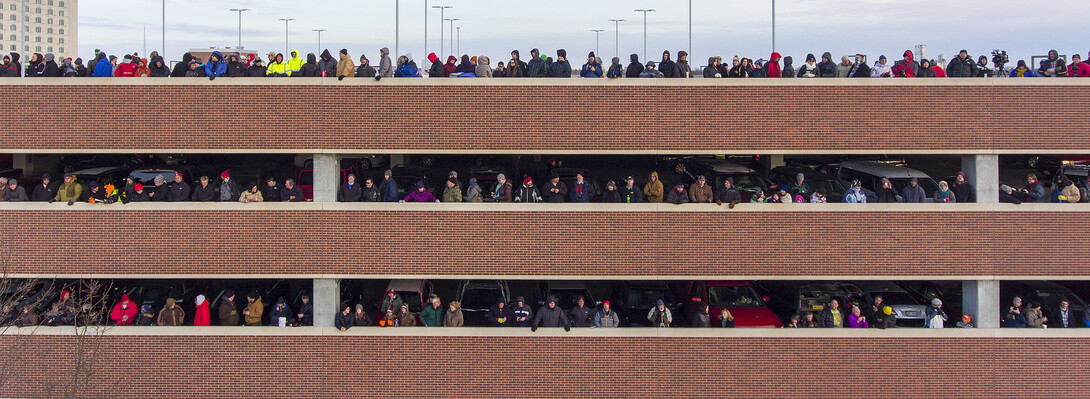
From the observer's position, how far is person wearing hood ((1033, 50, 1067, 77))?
56.3 feet

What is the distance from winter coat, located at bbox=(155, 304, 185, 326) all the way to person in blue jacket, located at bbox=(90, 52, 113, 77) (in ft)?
15.6

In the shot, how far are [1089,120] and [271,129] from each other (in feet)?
51.4

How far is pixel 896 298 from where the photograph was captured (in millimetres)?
18531

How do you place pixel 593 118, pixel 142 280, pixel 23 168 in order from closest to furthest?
pixel 593 118
pixel 142 280
pixel 23 168

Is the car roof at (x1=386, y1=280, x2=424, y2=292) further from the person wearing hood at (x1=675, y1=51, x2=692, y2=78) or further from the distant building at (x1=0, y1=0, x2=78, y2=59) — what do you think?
the distant building at (x1=0, y1=0, x2=78, y2=59)

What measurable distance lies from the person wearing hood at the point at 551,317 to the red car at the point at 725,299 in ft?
9.68

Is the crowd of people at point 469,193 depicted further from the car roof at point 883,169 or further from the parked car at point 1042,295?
the car roof at point 883,169

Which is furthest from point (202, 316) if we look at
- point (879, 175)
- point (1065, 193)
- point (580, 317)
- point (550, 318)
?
point (1065, 193)

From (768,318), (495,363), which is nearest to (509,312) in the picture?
(495,363)

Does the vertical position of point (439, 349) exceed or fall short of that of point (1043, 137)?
it falls short

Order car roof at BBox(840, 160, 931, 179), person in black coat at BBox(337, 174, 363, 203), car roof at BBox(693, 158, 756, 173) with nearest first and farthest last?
person in black coat at BBox(337, 174, 363, 203) → car roof at BBox(840, 160, 931, 179) → car roof at BBox(693, 158, 756, 173)

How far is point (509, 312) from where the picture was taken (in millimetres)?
16938

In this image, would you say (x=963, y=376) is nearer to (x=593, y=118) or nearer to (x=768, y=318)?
(x=768, y=318)

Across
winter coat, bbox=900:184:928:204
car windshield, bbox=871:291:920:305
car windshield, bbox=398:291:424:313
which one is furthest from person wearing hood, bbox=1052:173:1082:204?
car windshield, bbox=398:291:424:313
